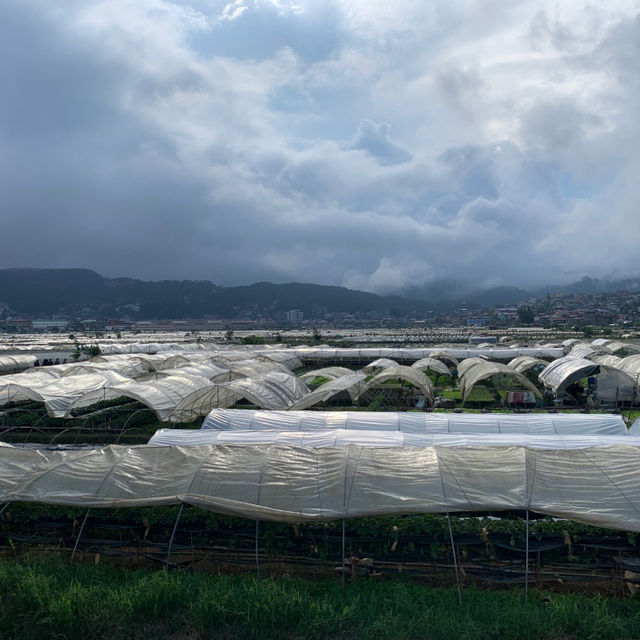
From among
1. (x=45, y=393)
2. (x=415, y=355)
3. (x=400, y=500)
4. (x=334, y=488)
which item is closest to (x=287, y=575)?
(x=334, y=488)

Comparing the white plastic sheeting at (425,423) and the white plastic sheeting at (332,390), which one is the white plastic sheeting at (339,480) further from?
the white plastic sheeting at (332,390)

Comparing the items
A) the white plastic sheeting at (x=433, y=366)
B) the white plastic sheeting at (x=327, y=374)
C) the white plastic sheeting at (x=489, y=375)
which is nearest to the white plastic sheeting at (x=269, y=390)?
the white plastic sheeting at (x=327, y=374)

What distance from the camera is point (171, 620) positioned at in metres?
6.79

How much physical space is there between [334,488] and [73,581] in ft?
14.1

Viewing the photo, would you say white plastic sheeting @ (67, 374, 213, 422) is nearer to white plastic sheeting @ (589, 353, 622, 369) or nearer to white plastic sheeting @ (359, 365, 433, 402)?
white plastic sheeting @ (359, 365, 433, 402)

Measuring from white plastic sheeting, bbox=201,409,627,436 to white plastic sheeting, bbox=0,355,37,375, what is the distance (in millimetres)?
30808

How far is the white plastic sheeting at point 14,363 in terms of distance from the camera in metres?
39.7

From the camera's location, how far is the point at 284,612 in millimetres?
6688

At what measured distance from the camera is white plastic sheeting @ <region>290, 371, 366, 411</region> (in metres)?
22.5

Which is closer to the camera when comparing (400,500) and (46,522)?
(400,500)

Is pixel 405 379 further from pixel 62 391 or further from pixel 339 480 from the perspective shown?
pixel 339 480

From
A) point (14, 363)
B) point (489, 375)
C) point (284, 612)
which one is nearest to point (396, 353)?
point (489, 375)

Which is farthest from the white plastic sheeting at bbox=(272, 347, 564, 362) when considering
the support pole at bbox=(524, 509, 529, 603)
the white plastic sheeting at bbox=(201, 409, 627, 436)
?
the support pole at bbox=(524, 509, 529, 603)

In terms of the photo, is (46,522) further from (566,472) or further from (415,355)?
(415,355)
